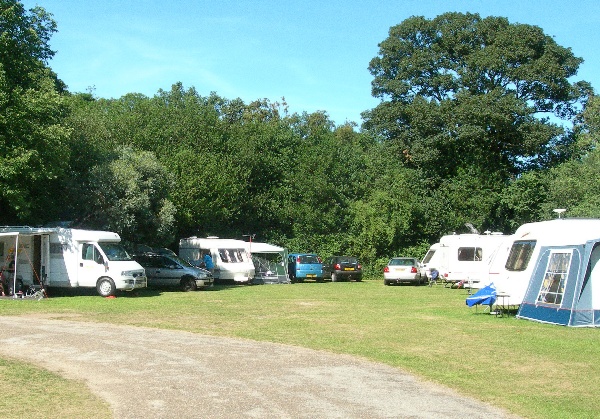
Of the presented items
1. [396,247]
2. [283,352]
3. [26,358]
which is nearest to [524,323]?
[283,352]

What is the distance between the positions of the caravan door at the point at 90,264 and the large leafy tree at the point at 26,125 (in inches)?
114

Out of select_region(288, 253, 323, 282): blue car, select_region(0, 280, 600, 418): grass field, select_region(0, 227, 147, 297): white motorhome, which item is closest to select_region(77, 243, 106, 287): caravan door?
select_region(0, 227, 147, 297): white motorhome

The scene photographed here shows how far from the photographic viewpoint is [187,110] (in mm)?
42719

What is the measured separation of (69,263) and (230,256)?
984 cm

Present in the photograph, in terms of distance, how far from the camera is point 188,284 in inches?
1110

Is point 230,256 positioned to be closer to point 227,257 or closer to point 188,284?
point 227,257

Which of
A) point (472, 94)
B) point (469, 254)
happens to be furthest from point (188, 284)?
point (472, 94)

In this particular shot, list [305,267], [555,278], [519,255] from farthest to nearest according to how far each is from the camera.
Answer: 1. [305,267]
2. [519,255]
3. [555,278]

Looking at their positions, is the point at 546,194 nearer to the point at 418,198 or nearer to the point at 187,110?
the point at 418,198

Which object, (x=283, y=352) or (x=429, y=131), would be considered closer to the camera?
(x=283, y=352)

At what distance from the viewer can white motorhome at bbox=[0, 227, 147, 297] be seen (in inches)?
941

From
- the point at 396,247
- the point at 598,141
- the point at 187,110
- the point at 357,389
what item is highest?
the point at 187,110

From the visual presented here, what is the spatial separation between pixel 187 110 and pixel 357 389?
1402 inches

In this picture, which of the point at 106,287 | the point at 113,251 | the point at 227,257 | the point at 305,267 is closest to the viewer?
the point at 106,287
